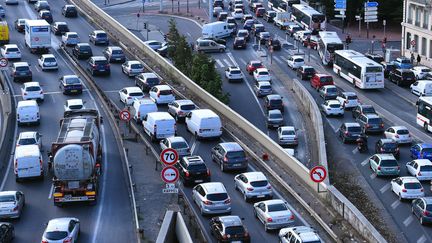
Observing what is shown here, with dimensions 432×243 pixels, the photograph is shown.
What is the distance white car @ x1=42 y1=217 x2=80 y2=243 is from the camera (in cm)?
3750

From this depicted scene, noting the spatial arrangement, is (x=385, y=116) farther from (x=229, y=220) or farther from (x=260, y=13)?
(x=260, y=13)

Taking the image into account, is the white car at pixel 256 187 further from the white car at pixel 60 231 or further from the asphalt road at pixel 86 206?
the white car at pixel 60 231

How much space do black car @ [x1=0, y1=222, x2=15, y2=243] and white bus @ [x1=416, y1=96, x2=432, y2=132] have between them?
112ft

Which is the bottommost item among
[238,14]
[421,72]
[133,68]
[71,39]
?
[421,72]

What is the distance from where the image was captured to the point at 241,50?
3893 inches

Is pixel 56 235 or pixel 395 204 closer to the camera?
pixel 56 235

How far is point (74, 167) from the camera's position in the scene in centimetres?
4278

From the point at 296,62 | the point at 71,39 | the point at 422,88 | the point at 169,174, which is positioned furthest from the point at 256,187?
the point at 71,39

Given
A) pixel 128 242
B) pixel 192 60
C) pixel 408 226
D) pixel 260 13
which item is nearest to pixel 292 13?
pixel 260 13

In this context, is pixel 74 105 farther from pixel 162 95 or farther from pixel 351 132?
pixel 351 132

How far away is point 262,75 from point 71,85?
19.8 metres

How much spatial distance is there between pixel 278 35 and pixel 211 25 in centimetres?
1004

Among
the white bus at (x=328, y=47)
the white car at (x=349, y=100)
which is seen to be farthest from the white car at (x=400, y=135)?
the white bus at (x=328, y=47)

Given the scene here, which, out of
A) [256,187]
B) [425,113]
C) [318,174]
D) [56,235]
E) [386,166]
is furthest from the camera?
[425,113]
